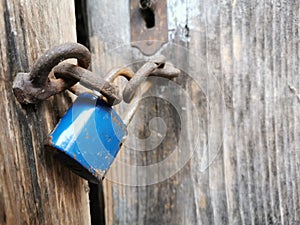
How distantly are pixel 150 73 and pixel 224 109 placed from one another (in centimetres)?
17

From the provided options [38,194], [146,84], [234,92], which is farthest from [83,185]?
[234,92]

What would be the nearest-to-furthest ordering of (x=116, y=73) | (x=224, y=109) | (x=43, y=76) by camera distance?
Answer: (x=43, y=76), (x=116, y=73), (x=224, y=109)

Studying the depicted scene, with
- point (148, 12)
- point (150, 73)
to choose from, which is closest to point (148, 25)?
point (148, 12)

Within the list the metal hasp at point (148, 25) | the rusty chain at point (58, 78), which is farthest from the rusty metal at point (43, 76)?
the metal hasp at point (148, 25)

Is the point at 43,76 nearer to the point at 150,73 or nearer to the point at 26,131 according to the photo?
the point at 26,131

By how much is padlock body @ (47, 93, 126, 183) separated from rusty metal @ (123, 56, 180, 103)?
0.17 feet

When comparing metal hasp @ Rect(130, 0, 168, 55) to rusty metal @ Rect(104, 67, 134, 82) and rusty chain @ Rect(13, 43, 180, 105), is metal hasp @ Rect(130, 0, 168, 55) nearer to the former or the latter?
rusty metal @ Rect(104, 67, 134, 82)

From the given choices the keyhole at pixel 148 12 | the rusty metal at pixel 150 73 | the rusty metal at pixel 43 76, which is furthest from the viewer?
the keyhole at pixel 148 12

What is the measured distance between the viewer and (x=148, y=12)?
701 millimetres

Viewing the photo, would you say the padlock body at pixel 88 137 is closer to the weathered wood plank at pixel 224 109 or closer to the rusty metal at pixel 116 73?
the rusty metal at pixel 116 73

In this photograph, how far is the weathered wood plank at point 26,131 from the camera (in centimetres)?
48

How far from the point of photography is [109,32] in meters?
0.72

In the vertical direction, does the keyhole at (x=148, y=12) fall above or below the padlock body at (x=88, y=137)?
above

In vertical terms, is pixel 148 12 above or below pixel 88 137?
above
